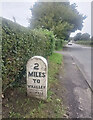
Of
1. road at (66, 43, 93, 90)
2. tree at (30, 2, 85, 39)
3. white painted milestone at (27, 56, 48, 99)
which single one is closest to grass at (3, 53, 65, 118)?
white painted milestone at (27, 56, 48, 99)

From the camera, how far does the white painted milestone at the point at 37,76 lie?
295 centimetres

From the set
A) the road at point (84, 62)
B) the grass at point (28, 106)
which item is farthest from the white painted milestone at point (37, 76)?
the road at point (84, 62)

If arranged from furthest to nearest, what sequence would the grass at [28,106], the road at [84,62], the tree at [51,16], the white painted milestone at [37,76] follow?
the tree at [51,16]
the road at [84,62]
the white painted milestone at [37,76]
the grass at [28,106]

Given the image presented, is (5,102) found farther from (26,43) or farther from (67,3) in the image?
(67,3)

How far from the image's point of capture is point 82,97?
3.83m

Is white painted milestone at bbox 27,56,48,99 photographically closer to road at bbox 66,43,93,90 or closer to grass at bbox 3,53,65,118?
grass at bbox 3,53,65,118

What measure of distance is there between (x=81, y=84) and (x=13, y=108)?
313 cm

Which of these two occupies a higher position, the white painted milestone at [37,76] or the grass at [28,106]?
the white painted milestone at [37,76]

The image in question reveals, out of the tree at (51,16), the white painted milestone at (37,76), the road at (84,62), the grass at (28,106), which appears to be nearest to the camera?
the grass at (28,106)

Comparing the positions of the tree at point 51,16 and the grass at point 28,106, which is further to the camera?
the tree at point 51,16

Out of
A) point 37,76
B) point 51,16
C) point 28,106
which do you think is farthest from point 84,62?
point 51,16

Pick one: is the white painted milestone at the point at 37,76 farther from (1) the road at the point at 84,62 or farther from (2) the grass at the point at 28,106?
(1) the road at the point at 84,62

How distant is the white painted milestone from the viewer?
2.95 meters

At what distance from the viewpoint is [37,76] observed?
3.01 meters
